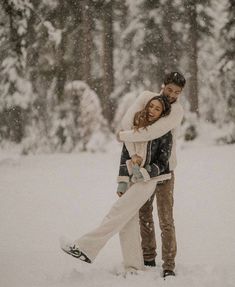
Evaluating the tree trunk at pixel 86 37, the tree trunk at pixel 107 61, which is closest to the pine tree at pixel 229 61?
the tree trunk at pixel 107 61

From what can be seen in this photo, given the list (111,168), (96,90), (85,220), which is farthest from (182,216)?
(96,90)

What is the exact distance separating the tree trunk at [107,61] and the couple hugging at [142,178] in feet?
49.0

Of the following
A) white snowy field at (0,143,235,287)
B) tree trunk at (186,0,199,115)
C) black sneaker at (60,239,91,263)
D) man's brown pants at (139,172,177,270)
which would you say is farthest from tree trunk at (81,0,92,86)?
black sneaker at (60,239,91,263)

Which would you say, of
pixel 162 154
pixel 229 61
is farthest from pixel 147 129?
pixel 229 61

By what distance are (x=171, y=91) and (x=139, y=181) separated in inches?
44.5

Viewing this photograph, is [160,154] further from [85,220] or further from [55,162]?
[55,162]

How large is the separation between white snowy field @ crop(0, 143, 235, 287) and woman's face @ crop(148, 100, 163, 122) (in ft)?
6.14

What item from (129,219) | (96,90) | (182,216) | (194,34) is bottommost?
(182,216)

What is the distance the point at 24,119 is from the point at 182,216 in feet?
38.9

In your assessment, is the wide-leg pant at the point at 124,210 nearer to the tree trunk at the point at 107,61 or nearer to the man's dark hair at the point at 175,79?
the man's dark hair at the point at 175,79

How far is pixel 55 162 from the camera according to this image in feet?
57.7

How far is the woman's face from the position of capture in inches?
221

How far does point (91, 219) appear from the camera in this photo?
9.27 m

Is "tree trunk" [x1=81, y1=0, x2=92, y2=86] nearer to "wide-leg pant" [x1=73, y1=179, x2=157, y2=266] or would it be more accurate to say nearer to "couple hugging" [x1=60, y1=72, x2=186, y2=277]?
"couple hugging" [x1=60, y1=72, x2=186, y2=277]
